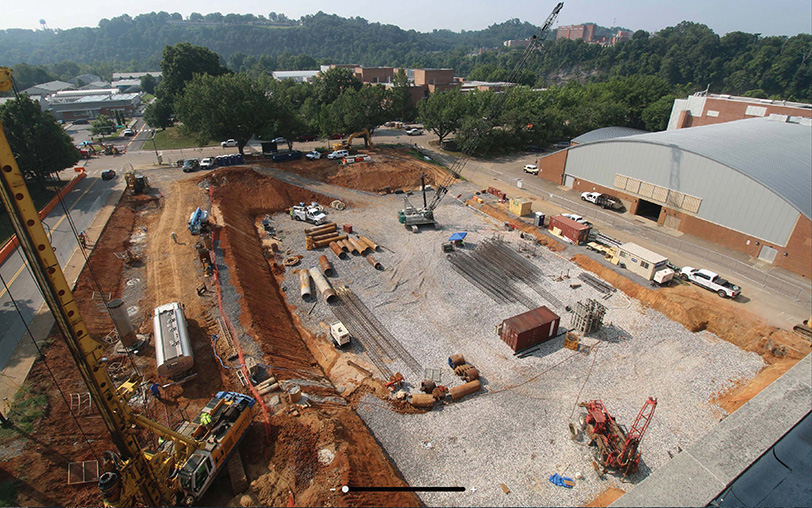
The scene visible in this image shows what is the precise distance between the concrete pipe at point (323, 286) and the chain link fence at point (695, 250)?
2920 cm

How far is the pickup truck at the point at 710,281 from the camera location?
27.9 m

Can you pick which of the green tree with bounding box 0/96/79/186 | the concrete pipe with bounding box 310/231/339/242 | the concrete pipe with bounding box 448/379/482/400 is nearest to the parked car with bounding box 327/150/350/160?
the concrete pipe with bounding box 310/231/339/242

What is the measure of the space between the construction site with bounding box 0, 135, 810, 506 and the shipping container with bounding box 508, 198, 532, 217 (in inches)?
91.2

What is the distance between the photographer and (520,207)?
137ft

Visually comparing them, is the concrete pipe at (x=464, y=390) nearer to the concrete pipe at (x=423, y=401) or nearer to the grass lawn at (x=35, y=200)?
the concrete pipe at (x=423, y=401)

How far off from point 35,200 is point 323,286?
37.8 m

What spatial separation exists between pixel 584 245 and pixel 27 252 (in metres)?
37.2

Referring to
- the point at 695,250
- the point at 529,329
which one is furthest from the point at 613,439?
the point at 695,250

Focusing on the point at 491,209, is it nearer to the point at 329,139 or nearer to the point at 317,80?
the point at 329,139

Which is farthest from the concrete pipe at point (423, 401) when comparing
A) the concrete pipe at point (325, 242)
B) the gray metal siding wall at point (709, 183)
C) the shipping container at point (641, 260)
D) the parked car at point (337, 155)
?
the parked car at point (337, 155)

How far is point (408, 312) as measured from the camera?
1130 inches

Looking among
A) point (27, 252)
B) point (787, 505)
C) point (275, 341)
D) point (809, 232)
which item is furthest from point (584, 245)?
point (27, 252)

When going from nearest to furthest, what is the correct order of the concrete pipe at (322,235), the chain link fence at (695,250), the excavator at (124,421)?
1. the excavator at (124,421)
2. the chain link fence at (695,250)
3. the concrete pipe at (322,235)

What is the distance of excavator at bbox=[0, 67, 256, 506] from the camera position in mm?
10758
